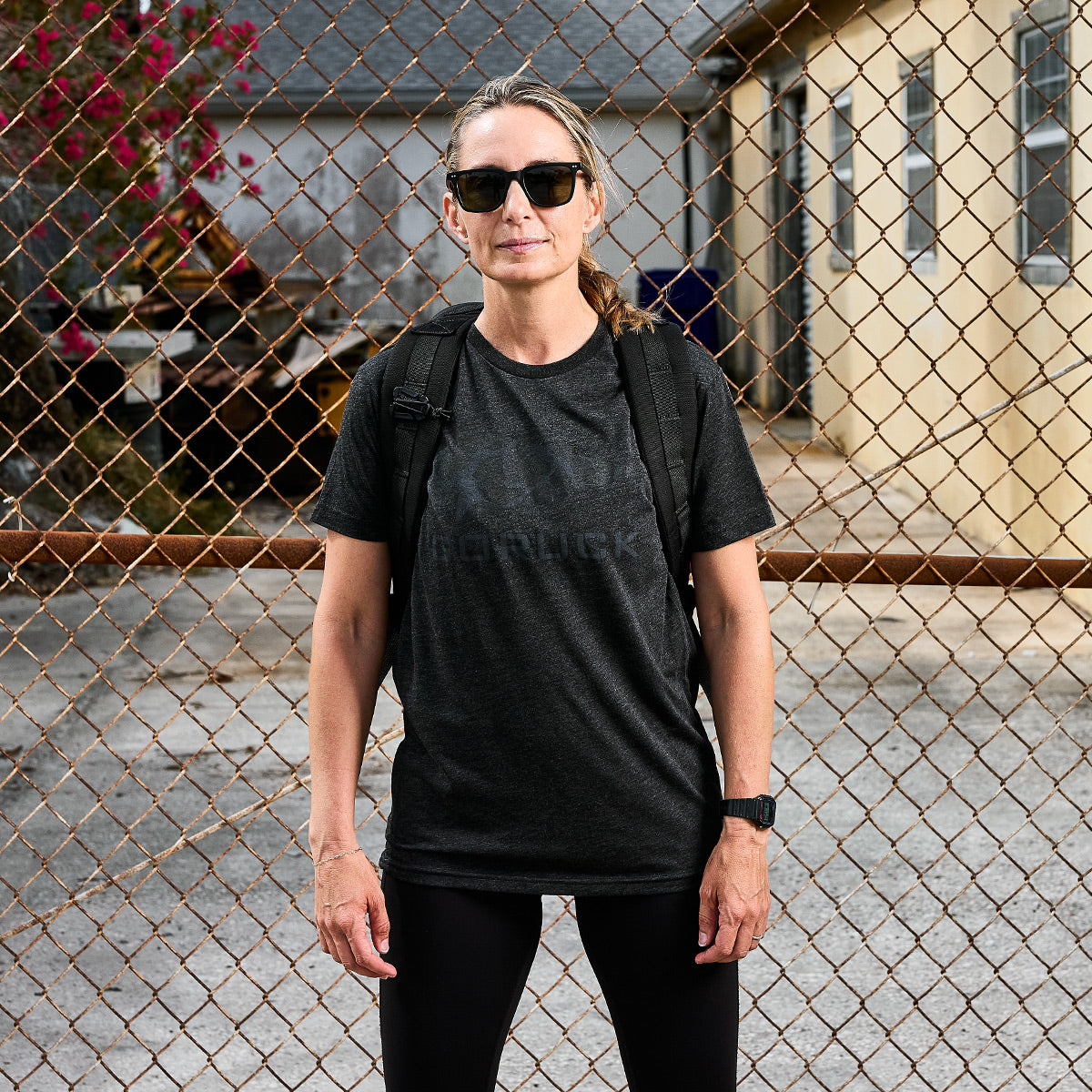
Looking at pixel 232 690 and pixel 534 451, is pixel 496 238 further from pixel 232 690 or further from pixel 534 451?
pixel 232 690

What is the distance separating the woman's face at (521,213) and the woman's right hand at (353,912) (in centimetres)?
80

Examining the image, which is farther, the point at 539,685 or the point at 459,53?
the point at 459,53

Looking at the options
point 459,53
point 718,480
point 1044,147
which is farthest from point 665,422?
point 459,53

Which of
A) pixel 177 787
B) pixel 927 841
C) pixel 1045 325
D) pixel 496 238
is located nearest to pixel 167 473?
pixel 177 787

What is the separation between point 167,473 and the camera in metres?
9.49

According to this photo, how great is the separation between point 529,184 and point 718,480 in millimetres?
455

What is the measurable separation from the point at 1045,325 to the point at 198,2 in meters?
12.7

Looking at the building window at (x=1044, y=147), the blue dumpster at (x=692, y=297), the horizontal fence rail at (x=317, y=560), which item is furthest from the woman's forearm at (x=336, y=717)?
the blue dumpster at (x=692, y=297)

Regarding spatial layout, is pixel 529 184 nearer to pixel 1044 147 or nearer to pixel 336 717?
pixel 336 717

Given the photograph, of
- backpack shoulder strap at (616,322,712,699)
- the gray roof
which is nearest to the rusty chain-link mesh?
backpack shoulder strap at (616,322,712,699)

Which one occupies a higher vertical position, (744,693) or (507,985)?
(744,693)

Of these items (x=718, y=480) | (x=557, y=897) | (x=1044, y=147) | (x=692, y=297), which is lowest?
(x=692, y=297)

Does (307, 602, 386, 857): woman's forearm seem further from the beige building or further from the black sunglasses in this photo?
the beige building

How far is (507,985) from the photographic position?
1852mm
